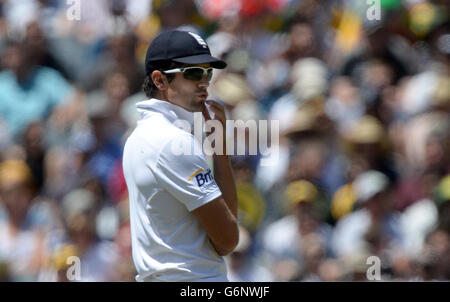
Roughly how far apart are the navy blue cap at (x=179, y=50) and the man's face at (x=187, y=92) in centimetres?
4

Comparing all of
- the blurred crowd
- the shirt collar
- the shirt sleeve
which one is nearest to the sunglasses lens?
the shirt collar

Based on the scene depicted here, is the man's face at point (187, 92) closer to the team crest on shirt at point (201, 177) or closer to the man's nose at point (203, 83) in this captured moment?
the man's nose at point (203, 83)

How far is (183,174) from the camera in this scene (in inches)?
102

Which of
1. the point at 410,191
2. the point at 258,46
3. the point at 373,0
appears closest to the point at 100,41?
the point at 258,46

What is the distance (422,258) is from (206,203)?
1.98 metres

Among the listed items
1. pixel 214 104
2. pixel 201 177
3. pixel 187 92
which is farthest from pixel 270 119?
pixel 201 177

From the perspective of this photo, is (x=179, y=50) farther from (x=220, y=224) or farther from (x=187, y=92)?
(x=220, y=224)

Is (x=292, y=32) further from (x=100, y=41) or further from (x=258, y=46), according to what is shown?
(x=100, y=41)

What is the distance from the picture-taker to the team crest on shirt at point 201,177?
2.60m

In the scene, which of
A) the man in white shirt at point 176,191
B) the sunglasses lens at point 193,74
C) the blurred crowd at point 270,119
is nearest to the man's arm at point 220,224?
the man in white shirt at point 176,191

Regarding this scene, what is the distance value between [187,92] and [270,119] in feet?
6.99

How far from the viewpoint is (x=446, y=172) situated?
4398 millimetres

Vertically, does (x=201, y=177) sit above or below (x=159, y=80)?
below

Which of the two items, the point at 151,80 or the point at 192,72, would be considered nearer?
the point at 192,72
